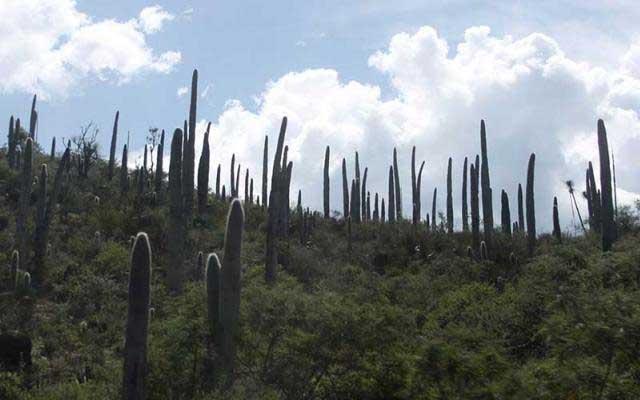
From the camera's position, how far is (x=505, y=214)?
36.1 m

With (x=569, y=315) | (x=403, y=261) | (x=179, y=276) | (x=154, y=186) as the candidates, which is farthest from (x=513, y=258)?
(x=569, y=315)

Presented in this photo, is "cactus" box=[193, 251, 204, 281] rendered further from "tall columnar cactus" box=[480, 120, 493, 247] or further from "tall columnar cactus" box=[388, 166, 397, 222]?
"tall columnar cactus" box=[388, 166, 397, 222]

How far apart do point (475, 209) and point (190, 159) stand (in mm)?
12533


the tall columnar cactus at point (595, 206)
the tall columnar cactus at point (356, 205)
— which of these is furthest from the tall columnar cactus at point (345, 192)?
the tall columnar cactus at point (595, 206)

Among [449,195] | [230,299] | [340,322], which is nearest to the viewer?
[340,322]

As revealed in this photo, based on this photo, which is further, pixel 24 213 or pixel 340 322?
pixel 24 213

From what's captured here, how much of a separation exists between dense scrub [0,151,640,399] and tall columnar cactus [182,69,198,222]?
2.00 m

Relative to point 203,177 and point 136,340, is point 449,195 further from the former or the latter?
point 136,340

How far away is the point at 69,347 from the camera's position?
20.9 metres

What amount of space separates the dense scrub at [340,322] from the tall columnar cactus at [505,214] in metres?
2.54

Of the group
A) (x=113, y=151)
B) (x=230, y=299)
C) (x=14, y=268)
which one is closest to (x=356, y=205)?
(x=113, y=151)

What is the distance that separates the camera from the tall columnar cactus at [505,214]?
35.7 meters

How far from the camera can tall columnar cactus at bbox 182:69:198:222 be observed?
1008 inches

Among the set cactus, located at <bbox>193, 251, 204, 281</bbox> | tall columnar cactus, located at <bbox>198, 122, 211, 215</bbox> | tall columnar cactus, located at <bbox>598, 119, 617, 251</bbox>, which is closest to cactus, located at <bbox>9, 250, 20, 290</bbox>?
cactus, located at <bbox>193, 251, 204, 281</bbox>
